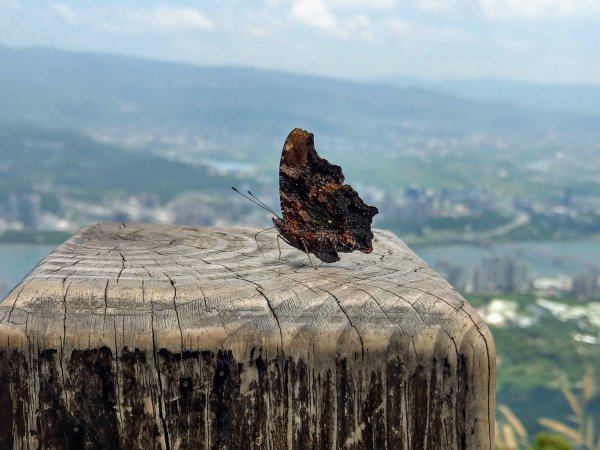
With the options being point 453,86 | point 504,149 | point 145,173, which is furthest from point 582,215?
point 453,86

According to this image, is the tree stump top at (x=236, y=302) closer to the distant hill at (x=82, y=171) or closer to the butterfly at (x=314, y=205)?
the butterfly at (x=314, y=205)

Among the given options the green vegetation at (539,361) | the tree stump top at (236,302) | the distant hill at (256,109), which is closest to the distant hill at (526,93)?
the distant hill at (256,109)

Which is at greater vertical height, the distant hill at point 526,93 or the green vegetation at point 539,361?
the distant hill at point 526,93

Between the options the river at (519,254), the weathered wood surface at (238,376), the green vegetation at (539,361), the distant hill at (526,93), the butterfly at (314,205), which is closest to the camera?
the weathered wood surface at (238,376)

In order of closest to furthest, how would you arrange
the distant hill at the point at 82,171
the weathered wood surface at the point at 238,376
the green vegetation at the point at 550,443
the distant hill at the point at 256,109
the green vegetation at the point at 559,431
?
the weathered wood surface at the point at 238,376
the green vegetation at the point at 559,431
the green vegetation at the point at 550,443
the distant hill at the point at 82,171
the distant hill at the point at 256,109

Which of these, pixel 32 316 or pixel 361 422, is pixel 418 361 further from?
pixel 32 316

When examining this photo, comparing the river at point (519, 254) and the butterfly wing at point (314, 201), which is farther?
the river at point (519, 254)
